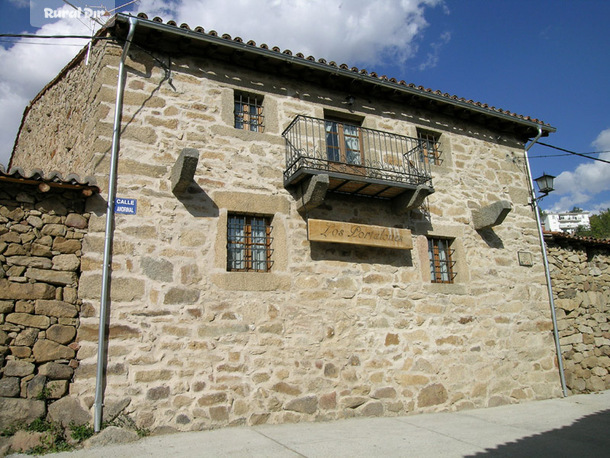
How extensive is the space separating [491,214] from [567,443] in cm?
410

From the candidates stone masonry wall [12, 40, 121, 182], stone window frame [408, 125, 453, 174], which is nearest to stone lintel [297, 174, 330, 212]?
stone masonry wall [12, 40, 121, 182]

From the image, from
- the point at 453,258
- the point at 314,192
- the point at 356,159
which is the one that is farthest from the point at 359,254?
the point at 453,258

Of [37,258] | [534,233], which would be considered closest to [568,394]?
[534,233]

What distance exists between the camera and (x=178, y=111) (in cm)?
694

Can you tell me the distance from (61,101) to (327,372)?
671 cm

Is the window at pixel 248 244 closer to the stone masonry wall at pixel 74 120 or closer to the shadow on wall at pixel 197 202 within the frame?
the shadow on wall at pixel 197 202

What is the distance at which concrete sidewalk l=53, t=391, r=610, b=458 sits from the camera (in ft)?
16.8

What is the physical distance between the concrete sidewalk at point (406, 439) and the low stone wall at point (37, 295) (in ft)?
2.71

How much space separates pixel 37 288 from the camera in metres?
5.50

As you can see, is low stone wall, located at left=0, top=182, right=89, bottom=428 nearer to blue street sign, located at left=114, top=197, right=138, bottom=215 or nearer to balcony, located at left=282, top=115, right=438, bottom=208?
blue street sign, located at left=114, top=197, right=138, bottom=215

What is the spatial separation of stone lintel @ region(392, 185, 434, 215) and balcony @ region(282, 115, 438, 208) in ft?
0.05

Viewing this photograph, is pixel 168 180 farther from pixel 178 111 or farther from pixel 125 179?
pixel 178 111

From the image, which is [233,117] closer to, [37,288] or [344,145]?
[344,145]

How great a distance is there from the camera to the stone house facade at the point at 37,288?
5.20 metres
